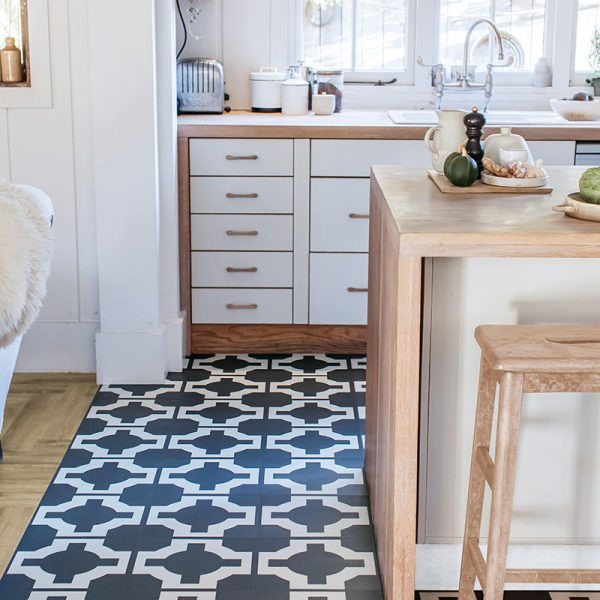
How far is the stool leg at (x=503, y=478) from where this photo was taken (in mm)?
1976

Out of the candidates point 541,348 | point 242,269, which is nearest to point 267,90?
point 242,269

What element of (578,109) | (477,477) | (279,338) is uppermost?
(578,109)

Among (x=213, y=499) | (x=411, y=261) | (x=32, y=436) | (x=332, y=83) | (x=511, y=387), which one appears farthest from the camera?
(x=332, y=83)

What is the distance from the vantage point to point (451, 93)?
4.70 metres

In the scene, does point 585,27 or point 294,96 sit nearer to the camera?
point 294,96

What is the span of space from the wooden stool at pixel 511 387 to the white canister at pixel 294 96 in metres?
2.45

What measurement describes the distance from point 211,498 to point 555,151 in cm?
196

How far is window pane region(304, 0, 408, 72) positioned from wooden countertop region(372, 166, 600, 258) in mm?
2280

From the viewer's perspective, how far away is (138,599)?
8.21ft

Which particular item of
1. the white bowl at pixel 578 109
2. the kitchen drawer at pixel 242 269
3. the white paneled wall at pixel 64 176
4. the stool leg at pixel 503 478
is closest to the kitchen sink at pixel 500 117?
the white bowl at pixel 578 109

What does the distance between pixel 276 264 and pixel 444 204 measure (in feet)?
5.90

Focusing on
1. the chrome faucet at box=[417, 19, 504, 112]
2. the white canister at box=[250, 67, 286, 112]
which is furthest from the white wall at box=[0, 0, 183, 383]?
the chrome faucet at box=[417, 19, 504, 112]

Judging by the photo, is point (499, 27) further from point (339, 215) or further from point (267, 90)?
point (339, 215)

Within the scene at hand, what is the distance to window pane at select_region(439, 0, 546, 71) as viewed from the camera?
470 cm
